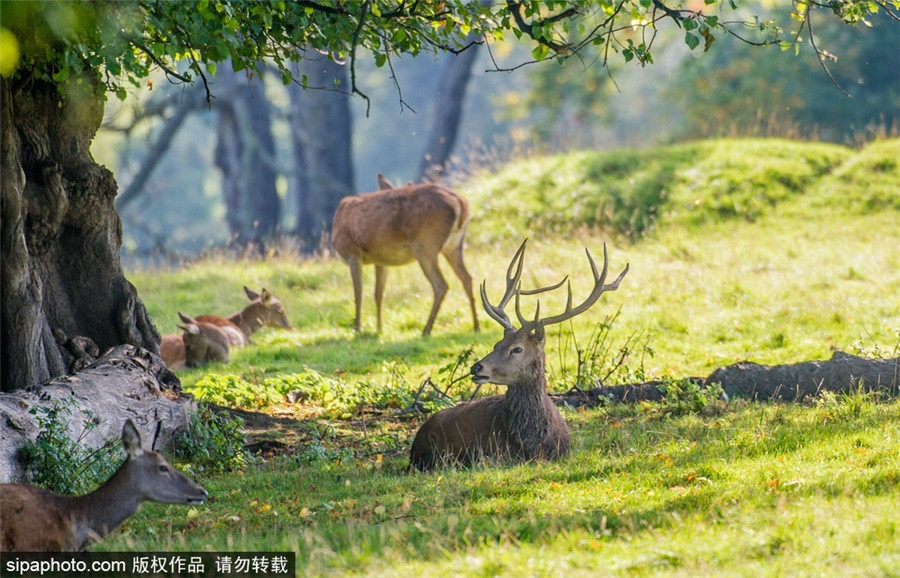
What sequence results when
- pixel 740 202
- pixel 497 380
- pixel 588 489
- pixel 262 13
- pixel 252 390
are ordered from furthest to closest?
pixel 740 202
pixel 252 390
pixel 497 380
pixel 262 13
pixel 588 489

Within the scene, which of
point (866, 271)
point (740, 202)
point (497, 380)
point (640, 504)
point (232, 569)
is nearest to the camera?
point (232, 569)

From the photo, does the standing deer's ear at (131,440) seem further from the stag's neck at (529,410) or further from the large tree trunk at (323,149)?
the large tree trunk at (323,149)

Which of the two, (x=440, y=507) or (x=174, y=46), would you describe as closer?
(x=440, y=507)

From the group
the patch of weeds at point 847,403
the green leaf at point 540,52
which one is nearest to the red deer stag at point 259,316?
the green leaf at point 540,52

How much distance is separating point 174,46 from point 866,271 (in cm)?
1086

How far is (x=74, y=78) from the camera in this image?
8.20 metres

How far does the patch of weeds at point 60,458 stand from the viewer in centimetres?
676

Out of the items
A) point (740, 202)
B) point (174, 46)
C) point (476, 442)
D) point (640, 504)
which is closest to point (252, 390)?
point (476, 442)

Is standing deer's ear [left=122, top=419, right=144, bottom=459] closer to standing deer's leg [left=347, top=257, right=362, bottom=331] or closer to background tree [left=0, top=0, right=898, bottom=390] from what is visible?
background tree [left=0, top=0, right=898, bottom=390]

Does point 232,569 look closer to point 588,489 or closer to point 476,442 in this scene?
point 588,489

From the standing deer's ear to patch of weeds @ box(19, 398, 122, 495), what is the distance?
3.46ft

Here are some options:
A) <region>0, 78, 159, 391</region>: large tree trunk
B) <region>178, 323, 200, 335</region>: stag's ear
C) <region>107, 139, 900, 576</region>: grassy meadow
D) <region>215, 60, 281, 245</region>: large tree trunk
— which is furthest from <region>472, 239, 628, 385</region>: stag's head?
<region>215, 60, 281, 245</region>: large tree trunk

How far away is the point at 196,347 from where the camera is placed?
12680 mm

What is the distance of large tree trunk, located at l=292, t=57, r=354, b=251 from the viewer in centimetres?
2786
